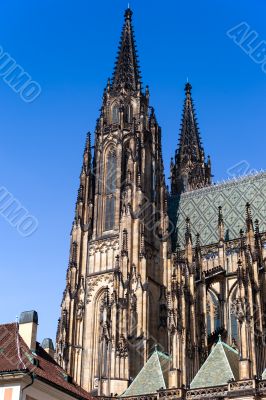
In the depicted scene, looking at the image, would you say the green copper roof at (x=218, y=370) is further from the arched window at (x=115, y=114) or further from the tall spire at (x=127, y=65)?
the tall spire at (x=127, y=65)

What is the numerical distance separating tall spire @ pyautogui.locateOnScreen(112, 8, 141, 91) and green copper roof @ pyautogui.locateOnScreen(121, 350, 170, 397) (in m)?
22.9

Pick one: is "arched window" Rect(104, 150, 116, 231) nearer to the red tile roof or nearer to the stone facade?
the stone facade

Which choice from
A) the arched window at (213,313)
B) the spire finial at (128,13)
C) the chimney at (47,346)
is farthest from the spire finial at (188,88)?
the chimney at (47,346)

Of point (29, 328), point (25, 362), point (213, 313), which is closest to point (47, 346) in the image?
point (29, 328)

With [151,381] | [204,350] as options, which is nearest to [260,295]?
[204,350]

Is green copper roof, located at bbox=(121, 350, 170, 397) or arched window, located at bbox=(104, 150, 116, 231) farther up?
arched window, located at bbox=(104, 150, 116, 231)

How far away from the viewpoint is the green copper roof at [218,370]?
30.1 metres

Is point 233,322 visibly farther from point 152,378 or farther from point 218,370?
point 218,370

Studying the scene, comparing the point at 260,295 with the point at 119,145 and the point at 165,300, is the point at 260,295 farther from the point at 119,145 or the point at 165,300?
the point at 119,145

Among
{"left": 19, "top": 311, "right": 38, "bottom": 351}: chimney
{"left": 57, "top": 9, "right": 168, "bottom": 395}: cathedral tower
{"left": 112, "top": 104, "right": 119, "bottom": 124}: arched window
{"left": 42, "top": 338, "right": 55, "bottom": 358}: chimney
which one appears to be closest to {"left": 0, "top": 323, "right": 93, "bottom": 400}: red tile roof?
{"left": 19, "top": 311, "right": 38, "bottom": 351}: chimney

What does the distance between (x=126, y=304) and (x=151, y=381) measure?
25.3ft

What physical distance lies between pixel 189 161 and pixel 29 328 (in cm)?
4200

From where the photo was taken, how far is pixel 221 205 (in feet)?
159

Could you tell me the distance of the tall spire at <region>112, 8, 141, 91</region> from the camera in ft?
167
